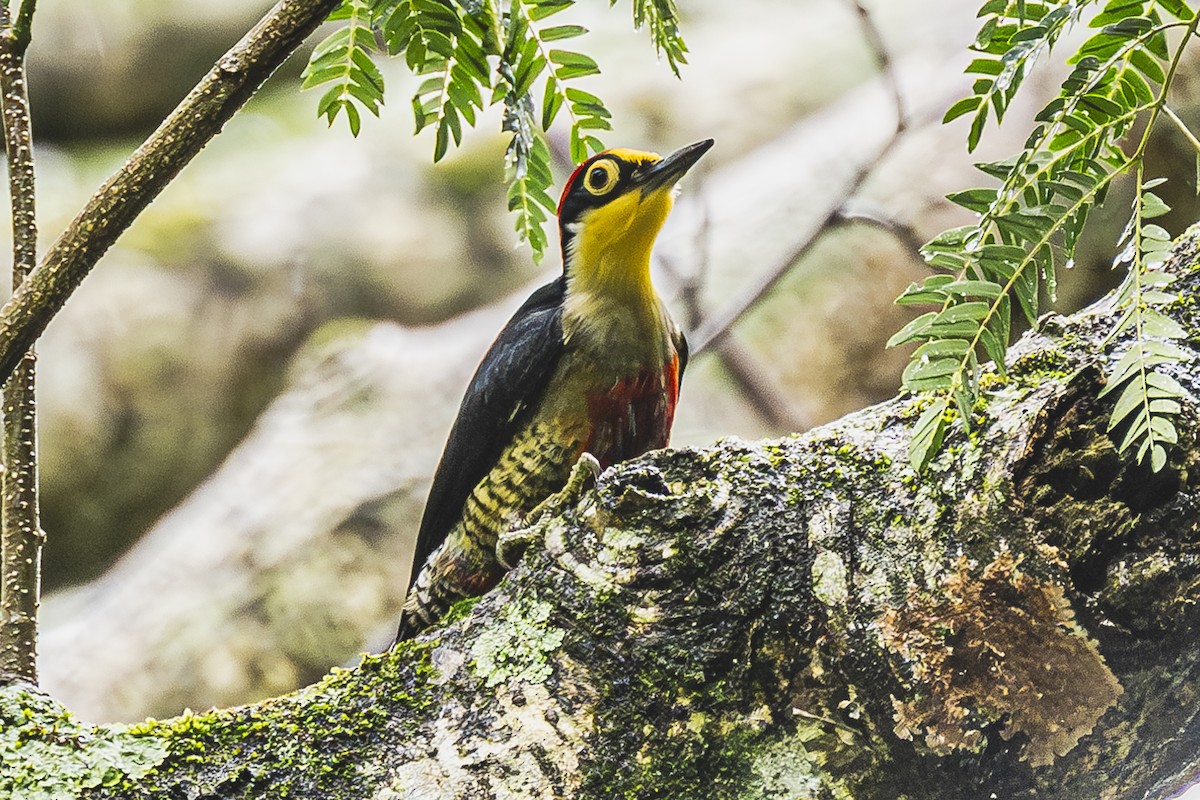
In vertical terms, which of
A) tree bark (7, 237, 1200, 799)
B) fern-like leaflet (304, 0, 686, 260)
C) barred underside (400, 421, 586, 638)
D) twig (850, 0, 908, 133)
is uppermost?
twig (850, 0, 908, 133)

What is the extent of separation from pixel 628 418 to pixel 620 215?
47cm

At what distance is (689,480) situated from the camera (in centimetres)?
131

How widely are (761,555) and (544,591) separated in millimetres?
285

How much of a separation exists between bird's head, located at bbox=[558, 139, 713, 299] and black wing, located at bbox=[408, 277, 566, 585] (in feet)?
0.41

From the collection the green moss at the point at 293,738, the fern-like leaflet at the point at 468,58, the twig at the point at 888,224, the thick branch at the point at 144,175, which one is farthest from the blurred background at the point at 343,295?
the thick branch at the point at 144,175

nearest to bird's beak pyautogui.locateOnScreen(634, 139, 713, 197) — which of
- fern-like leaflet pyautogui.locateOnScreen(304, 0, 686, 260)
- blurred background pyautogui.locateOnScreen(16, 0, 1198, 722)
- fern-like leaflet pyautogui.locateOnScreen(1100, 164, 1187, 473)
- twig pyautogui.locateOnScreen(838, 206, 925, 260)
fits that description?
fern-like leaflet pyautogui.locateOnScreen(304, 0, 686, 260)

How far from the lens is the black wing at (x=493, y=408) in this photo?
84.4 inches

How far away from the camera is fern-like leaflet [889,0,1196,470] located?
1137 millimetres

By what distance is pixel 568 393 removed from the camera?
2121 mm

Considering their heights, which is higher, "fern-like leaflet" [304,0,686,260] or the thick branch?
"fern-like leaflet" [304,0,686,260]

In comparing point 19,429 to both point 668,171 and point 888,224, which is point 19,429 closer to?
point 668,171

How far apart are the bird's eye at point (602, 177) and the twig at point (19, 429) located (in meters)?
1.15

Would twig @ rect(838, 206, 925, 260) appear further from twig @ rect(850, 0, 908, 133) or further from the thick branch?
the thick branch

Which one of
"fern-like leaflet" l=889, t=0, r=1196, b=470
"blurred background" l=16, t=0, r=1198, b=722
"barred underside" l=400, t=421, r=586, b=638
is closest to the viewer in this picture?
"fern-like leaflet" l=889, t=0, r=1196, b=470
